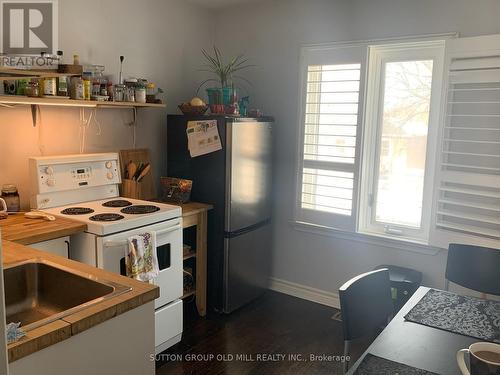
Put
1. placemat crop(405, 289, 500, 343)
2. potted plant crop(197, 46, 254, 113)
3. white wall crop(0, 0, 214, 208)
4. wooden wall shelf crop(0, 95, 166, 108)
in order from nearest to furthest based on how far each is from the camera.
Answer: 1. placemat crop(405, 289, 500, 343)
2. wooden wall shelf crop(0, 95, 166, 108)
3. white wall crop(0, 0, 214, 208)
4. potted plant crop(197, 46, 254, 113)

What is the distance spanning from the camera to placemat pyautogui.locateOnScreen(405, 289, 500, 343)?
1518mm

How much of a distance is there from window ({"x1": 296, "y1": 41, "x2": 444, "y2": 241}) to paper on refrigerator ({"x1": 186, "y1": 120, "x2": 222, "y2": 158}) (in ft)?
2.51

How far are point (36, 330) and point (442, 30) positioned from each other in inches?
110

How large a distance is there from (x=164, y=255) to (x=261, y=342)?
2.82 ft

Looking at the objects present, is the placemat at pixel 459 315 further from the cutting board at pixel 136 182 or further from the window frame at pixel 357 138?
the cutting board at pixel 136 182

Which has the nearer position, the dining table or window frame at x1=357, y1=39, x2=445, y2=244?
the dining table

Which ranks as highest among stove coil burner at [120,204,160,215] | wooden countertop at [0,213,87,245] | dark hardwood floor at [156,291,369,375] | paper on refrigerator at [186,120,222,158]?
paper on refrigerator at [186,120,222,158]

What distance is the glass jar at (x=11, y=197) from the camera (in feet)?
8.23

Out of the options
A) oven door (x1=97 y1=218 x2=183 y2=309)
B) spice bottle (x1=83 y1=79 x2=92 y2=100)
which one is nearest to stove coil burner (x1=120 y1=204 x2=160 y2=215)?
oven door (x1=97 y1=218 x2=183 y2=309)

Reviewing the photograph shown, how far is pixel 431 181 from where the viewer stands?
300 centimetres

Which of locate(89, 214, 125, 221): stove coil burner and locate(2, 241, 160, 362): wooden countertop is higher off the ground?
locate(89, 214, 125, 221): stove coil burner

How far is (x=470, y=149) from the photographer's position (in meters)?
2.73

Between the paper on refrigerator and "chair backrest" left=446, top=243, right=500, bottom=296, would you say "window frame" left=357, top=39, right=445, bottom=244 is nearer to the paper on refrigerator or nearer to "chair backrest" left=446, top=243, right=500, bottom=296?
"chair backrest" left=446, top=243, right=500, bottom=296

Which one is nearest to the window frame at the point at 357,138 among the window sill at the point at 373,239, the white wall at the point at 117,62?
the window sill at the point at 373,239
